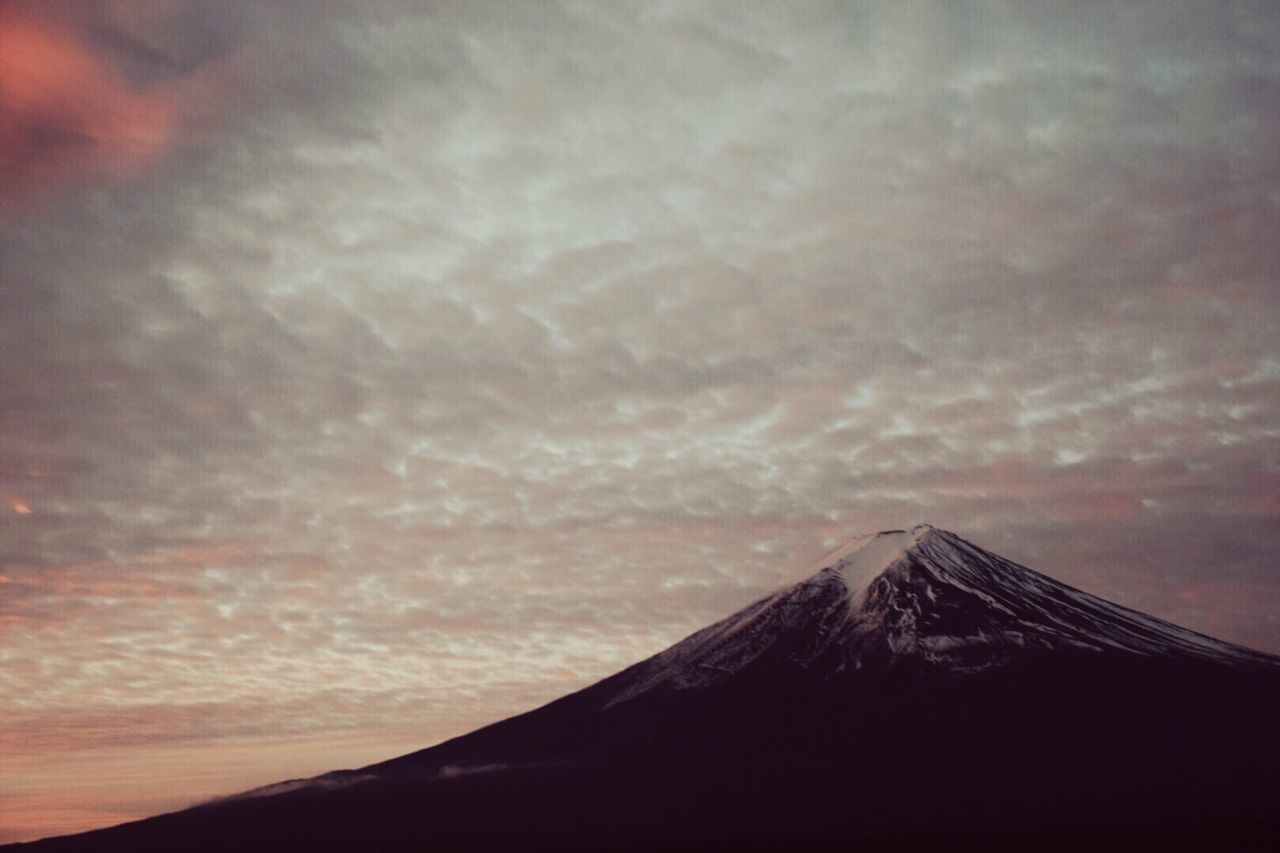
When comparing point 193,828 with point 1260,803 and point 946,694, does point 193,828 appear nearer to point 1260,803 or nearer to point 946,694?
point 946,694

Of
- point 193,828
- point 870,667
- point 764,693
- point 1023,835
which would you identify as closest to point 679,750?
point 764,693

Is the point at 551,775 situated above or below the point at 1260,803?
above

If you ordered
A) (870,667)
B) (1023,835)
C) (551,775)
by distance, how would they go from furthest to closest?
(870,667) < (551,775) < (1023,835)

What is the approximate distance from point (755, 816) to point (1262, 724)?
2984 inches

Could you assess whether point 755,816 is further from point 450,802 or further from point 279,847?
point 279,847

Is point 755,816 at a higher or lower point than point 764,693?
lower

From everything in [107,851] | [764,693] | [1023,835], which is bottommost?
[1023,835]

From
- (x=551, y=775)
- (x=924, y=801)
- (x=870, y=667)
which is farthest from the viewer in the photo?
(x=870, y=667)

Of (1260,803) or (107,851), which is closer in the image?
(1260,803)

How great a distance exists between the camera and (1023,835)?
158 m

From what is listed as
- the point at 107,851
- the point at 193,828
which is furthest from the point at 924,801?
the point at 107,851

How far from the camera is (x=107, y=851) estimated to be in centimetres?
19538

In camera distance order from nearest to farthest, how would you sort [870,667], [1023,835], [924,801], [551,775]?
[1023,835], [924,801], [551,775], [870,667]

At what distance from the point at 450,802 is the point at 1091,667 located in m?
98.8
